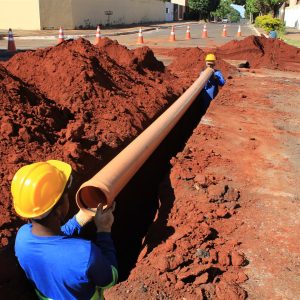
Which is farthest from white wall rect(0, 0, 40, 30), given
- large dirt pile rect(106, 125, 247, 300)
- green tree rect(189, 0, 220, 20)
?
green tree rect(189, 0, 220, 20)

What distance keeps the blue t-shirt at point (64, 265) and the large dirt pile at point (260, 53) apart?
14.1m

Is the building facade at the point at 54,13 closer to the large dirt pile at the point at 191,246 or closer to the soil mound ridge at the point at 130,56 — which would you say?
the soil mound ridge at the point at 130,56

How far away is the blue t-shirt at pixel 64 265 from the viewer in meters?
1.91

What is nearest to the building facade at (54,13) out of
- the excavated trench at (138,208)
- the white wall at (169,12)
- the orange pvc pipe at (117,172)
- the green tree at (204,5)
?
the excavated trench at (138,208)

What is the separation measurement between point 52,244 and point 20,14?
85.7 feet

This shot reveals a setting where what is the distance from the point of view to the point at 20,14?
25125 mm

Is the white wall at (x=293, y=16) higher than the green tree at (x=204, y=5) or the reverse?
the reverse

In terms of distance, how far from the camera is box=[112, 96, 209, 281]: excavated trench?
4281mm

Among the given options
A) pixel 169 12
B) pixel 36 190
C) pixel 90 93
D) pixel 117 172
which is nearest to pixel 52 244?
pixel 36 190

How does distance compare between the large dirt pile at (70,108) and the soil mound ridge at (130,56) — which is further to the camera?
the soil mound ridge at (130,56)

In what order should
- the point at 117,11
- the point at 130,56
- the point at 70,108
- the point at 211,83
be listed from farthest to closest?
the point at 117,11, the point at 130,56, the point at 211,83, the point at 70,108

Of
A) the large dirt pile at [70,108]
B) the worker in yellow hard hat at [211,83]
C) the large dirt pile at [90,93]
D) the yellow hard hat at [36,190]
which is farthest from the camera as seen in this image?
the worker in yellow hard hat at [211,83]

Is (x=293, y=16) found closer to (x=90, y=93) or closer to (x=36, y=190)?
(x=90, y=93)

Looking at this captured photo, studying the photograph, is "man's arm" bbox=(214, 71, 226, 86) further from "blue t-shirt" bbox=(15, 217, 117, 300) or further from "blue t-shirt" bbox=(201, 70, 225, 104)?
"blue t-shirt" bbox=(15, 217, 117, 300)
